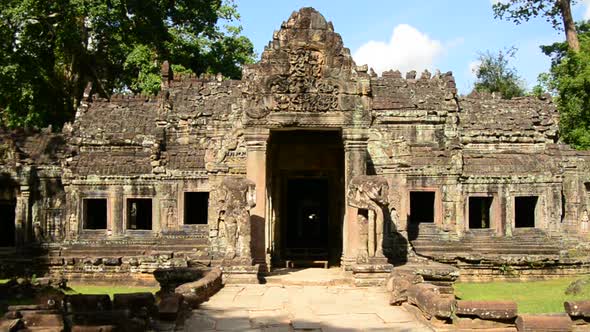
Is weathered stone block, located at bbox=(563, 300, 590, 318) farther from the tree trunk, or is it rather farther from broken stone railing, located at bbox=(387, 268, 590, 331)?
the tree trunk

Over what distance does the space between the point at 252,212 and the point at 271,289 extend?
2.16m

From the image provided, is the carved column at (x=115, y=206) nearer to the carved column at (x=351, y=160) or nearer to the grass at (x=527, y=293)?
the carved column at (x=351, y=160)

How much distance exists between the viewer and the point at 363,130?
48.4ft

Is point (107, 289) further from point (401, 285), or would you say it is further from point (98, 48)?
point (98, 48)

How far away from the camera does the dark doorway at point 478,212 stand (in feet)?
86.3

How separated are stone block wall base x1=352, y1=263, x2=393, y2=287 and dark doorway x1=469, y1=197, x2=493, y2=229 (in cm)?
1329

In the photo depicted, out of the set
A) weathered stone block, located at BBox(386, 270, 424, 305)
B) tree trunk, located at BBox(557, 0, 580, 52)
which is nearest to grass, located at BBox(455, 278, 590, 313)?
weathered stone block, located at BBox(386, 270, 424, 305)

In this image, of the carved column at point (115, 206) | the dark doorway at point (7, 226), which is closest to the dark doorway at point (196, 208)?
the carved column at point (115, 206)

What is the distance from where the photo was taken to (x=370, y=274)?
1380cm

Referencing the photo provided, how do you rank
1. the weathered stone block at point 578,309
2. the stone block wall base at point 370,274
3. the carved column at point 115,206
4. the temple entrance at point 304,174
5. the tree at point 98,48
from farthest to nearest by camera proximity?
the tree at point 98,48 < the carved column at point 115,206 < the temple entrance at point 304,174 < the stone block wall base at point 370,274 < the weathered stone block at point 578,309

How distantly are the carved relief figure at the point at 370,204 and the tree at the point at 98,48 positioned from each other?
2050 cm

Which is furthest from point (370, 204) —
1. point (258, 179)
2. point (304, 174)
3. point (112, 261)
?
point (112, 261)

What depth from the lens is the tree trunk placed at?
34.7m

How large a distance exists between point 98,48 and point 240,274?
80.9ft
